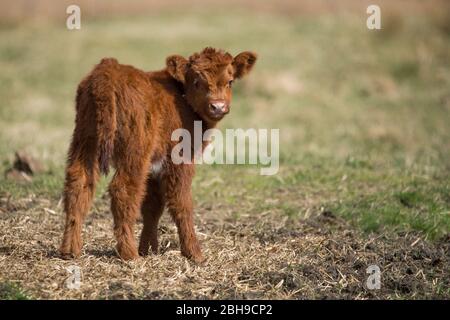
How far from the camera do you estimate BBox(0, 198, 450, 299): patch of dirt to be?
22.4 feet

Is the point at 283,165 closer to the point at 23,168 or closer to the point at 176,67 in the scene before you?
the point at 23,168

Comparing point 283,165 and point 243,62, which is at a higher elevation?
point 243,62

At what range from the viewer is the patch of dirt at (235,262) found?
269 inches

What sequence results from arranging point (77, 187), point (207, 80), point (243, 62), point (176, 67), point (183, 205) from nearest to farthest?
point (77, 187), point (183, 205), point (207, 80), point (176, 67), point (243, 62)

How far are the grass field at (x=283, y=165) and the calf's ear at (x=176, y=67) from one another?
5.89 feet

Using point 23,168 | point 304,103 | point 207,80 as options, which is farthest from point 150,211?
point 304,103

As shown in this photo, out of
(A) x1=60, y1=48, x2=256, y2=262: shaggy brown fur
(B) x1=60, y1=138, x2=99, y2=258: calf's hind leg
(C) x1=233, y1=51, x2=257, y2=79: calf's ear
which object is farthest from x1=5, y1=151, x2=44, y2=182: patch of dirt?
(C) x1=233, y1=51, x2=257, y2=79: calf's ear

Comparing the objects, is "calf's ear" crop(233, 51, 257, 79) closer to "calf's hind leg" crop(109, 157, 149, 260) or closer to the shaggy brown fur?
the shaggy brown fur

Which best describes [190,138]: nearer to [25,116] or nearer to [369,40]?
[25,116]

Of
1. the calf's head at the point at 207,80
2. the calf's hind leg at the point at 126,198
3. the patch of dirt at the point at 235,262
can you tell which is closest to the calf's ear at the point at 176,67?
the calf's head at the point at 207,80

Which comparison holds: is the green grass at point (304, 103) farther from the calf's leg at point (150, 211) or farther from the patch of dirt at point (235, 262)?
the calf's leg at point (150, 211)

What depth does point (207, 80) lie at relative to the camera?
305 inches

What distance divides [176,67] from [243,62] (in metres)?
0.83
